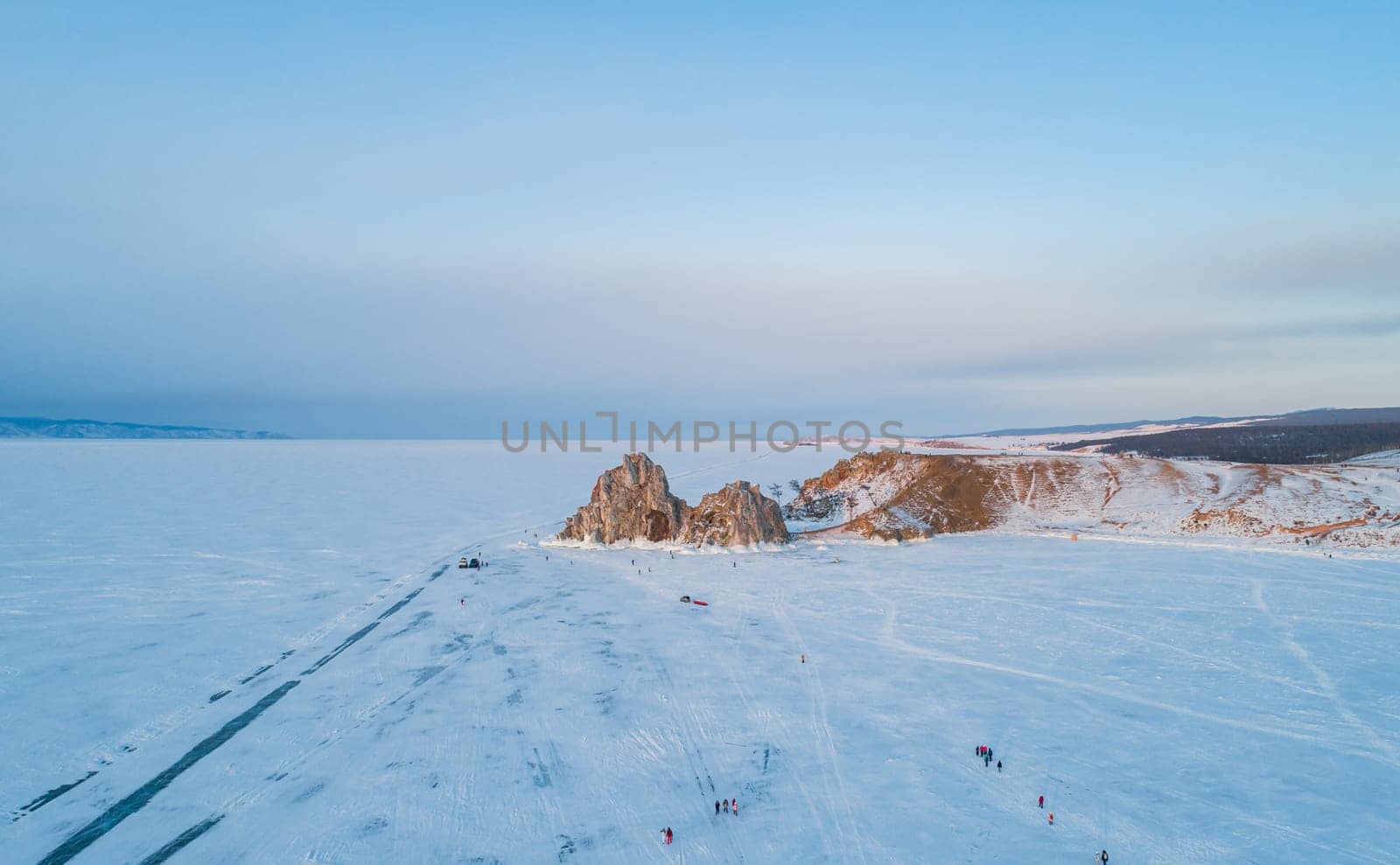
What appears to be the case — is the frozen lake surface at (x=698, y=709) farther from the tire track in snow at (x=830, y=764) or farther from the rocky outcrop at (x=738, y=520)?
the rocky outcrop at (x=738, y=520)

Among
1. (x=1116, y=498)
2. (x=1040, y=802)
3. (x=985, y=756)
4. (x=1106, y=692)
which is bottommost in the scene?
(x=1040, y=802)

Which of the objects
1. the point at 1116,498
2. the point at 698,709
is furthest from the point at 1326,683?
the point at 1116,498

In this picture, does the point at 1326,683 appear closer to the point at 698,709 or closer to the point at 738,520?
the point at 698,709

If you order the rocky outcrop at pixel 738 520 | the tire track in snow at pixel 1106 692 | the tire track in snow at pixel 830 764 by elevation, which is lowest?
the tire track in snow at pixel 830 764

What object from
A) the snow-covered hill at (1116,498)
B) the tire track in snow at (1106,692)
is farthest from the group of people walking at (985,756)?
the snow-covered hill at (1116,498)

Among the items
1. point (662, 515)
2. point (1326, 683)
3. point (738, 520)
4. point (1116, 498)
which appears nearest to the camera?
point (1326, 683)

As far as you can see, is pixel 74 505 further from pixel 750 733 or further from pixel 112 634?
pixel 750 733
